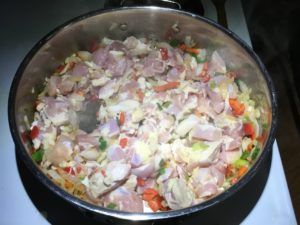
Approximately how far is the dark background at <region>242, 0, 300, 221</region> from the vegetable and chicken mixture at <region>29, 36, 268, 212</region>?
1.08ft

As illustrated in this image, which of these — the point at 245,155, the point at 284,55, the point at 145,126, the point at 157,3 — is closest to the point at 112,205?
the point at 145,126

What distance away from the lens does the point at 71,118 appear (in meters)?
0.97

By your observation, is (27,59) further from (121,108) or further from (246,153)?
(246,153)

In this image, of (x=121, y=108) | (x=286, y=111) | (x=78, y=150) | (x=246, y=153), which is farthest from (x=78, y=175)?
A: (x=286, y=111)

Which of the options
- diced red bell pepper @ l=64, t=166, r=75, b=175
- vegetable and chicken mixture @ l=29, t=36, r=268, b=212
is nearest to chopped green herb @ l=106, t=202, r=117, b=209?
vegetable and chicken mixture @ l=29, t=36, r=268, b=212

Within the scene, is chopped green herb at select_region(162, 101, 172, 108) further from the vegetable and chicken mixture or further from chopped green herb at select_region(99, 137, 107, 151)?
chopped green herb at select_region(99, 137, 107, 151)

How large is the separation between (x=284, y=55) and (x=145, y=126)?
0.58m

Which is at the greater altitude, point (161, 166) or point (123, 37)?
point (123, 37)

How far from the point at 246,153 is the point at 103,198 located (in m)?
0.31

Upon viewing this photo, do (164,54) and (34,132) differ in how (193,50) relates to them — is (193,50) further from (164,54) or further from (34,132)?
(34,132)

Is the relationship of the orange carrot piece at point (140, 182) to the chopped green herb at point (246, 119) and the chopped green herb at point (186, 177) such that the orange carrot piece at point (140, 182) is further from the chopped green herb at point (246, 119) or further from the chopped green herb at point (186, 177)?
the chopped green herb at point (246, 119)

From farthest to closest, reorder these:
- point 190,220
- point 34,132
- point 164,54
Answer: point 164,54
point 34,132
point 190,220

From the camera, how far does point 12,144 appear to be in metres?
0.99

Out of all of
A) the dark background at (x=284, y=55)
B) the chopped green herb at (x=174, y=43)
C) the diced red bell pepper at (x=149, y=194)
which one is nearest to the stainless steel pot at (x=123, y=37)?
the chopped green herb at (x=174, y=43)
